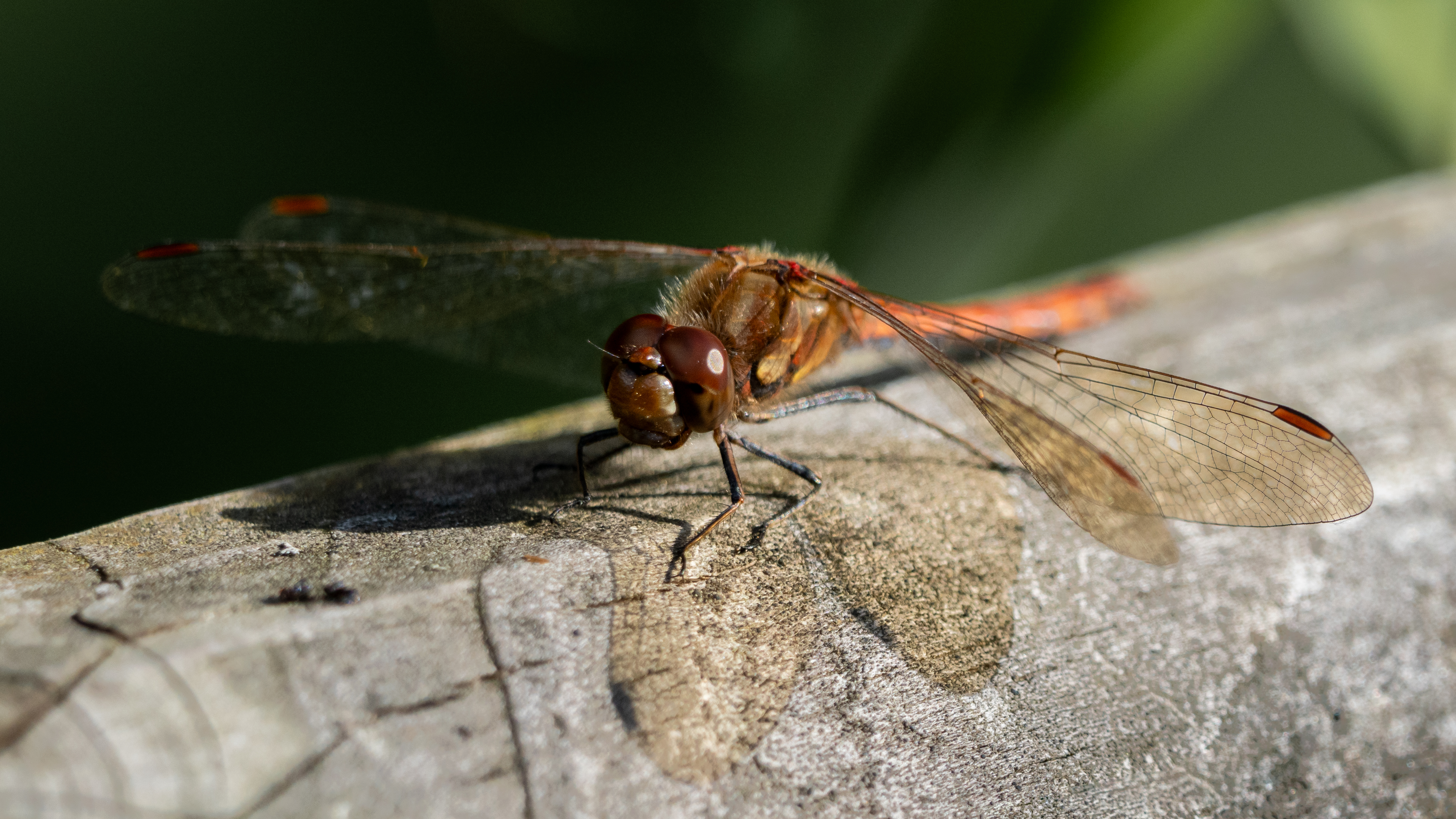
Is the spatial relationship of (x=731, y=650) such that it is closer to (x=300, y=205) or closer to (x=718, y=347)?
(x=718, y=347)

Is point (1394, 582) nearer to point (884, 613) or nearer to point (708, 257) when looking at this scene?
point (884, 613)

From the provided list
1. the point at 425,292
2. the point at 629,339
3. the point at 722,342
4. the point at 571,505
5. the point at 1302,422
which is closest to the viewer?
the point at 571,505

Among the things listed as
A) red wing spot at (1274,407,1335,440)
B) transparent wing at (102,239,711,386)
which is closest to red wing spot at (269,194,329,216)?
transparent wing at (102,239,711,386)

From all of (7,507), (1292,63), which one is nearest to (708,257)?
(7,507)

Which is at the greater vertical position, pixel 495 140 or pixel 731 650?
pixel 495 140

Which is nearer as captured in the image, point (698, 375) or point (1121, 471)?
point (1121, 471)

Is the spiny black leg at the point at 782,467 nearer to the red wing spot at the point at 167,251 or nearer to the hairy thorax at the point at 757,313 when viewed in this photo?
the hairy thorax at the point at 757,313

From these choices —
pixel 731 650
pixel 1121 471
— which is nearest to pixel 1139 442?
pixel 1121 471
